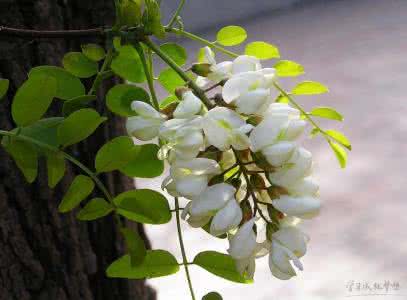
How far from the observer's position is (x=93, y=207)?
0.28m

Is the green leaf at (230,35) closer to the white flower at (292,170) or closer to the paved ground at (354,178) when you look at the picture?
the white flower at (292,170)

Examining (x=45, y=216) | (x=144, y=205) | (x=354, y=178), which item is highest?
(x=144, y=205)

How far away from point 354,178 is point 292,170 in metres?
1.67

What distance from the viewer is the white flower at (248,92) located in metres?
0.24

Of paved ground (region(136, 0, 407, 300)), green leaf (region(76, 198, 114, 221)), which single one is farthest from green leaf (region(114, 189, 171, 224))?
paved ground (region(136, 0, 407, 300))

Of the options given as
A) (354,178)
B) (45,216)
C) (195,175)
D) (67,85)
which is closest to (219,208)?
(195,175)

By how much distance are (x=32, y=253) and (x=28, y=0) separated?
21 cm

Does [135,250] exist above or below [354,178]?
above

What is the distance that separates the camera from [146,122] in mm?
266

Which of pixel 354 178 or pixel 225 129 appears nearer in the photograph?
pixel 225 129

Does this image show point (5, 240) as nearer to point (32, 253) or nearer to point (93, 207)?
point (32, 253)

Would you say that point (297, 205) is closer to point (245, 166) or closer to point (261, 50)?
point (245, 166)

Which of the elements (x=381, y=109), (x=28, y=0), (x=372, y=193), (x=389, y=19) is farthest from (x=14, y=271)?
(x=389, y=19)

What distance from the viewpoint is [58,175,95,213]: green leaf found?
0.28m
